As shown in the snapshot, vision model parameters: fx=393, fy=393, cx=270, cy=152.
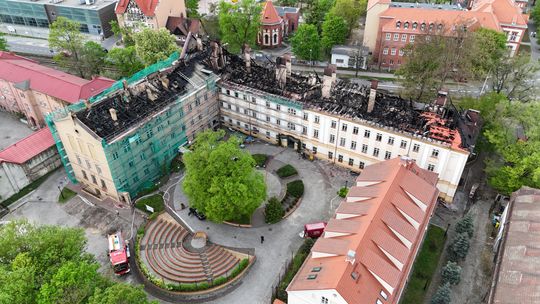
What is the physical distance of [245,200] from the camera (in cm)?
4888

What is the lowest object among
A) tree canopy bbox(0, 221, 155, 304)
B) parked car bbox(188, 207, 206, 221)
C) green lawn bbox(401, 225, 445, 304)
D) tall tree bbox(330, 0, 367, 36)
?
green lawn bbox(401, 225, 445, 304)

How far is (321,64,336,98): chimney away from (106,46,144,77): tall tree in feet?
142

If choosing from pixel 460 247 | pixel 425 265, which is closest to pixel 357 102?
pixel 460 247

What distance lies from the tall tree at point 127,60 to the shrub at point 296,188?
4533 cm

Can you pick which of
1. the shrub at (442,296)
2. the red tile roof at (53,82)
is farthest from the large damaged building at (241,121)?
the shrub at (442,296)

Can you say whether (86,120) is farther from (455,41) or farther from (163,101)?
(455,41)

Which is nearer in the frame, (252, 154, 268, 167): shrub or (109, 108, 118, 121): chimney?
(109, 108, 118, 121): chimney

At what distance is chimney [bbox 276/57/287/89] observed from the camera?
64875 mm

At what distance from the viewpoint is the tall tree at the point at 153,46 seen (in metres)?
78.5

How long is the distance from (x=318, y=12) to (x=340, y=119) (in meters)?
59.3

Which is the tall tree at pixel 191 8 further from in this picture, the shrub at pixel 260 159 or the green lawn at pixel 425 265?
the green lawn at pixel 425 265

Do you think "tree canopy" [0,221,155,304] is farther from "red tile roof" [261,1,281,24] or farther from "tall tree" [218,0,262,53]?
"red tile roof" [261,1,281,24]

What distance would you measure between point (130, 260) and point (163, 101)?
2419cm

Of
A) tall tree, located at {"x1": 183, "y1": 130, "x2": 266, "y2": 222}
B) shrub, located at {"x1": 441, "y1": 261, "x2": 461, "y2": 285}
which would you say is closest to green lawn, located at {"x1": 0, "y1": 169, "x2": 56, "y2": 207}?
tall tree, located at {"x1": 183, "y1": 130, "x2": 266, "y2": 222}
